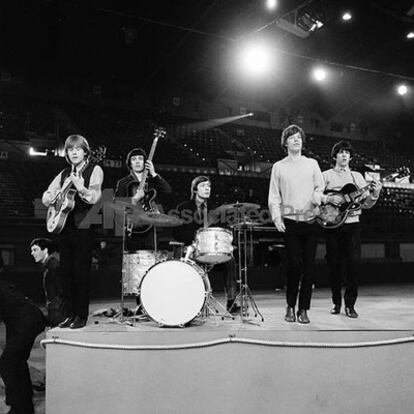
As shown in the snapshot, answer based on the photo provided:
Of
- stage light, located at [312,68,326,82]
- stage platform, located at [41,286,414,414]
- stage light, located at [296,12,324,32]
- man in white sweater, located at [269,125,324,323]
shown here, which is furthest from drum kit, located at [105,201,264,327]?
stage light, located at [312,68,326,82]

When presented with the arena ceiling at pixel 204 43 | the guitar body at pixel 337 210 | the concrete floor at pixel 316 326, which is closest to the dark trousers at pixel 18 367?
the concrete floor at pixel 316 326

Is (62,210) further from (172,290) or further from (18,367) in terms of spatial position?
(18,367)

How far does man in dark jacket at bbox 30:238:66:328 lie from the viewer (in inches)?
193

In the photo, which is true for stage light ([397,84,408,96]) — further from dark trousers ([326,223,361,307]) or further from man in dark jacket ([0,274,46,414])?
man in dark jacket ([0,274,46,414])

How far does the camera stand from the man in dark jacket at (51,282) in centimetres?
490

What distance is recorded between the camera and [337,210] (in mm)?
4652

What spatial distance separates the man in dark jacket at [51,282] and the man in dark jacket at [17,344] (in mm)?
389

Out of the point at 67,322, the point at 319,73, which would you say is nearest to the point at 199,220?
the point at 67,322

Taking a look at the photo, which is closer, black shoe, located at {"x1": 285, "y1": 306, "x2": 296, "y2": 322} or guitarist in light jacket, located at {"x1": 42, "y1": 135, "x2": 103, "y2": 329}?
guitarist in light jacket, located at {"x1": 42, "y1": 135, "x2": 103, "y2": 329}

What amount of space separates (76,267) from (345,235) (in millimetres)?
2675

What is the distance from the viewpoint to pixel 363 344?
358 centimetres

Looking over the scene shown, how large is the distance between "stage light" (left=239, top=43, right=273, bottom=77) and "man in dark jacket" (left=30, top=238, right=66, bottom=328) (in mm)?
10509

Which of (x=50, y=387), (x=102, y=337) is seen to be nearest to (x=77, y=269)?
(x=102, y=337)

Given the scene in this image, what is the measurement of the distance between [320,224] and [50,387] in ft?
9.30
